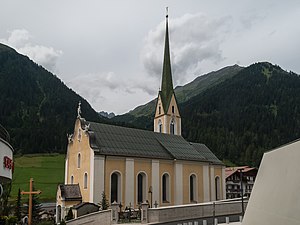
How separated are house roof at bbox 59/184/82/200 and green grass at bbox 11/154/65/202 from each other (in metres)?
27.0

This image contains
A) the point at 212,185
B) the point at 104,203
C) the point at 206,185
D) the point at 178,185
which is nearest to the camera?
the point at 104,203

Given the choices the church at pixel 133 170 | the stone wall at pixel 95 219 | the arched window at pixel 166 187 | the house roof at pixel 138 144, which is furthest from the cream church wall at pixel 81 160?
the arched window at pixel 166 187

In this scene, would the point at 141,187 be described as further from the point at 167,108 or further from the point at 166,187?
the point at 167,108

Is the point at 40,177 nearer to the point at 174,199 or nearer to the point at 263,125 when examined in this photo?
the point at 174,199

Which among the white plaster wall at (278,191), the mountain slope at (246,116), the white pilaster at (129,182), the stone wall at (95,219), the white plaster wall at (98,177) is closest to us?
the white plaster wall at (278,191)

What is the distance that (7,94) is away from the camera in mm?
171125

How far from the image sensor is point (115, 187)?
40.0 m

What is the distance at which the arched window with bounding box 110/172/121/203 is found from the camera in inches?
1555

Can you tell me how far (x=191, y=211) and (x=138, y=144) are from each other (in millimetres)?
13379

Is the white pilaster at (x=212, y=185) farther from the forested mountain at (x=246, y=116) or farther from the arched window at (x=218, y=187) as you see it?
the forested mountain at (x=246, y=116)

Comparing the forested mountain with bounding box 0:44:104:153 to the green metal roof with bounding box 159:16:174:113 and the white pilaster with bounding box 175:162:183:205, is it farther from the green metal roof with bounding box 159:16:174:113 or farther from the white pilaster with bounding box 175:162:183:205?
the white pilaster with bounding box 175:162:183:205

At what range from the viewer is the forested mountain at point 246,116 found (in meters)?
136

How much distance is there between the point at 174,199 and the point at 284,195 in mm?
32158

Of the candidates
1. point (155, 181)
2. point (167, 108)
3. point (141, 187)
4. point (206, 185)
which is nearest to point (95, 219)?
point (141, 187)
